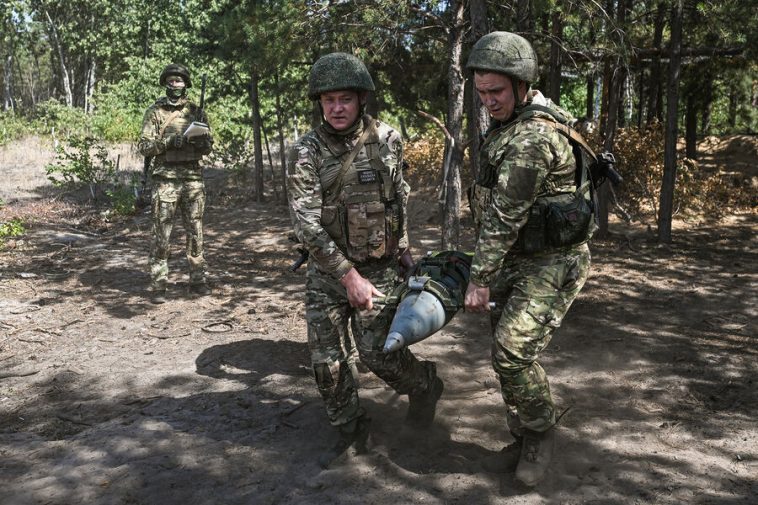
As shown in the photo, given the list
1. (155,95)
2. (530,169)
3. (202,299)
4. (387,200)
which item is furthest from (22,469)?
(155,95)

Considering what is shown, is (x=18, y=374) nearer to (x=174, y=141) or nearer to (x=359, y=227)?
(x=174, y=141)

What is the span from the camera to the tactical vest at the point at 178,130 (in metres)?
7.13

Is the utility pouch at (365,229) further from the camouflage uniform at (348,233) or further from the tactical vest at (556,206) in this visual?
the tactical vest at (556,206)

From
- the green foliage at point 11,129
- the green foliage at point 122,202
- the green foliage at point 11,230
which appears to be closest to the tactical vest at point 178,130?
the green foliage at point 11,230

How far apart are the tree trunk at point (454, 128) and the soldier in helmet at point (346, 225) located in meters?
3.27

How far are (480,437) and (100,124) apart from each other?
75.2 feet

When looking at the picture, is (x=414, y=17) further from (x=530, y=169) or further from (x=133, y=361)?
(x=530, y=169)

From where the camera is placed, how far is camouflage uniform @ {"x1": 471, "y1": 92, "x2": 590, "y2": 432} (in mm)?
3006

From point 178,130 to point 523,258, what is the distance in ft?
16.6

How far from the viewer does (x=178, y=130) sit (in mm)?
7219

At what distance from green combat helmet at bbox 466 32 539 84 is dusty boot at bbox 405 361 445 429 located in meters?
1.84

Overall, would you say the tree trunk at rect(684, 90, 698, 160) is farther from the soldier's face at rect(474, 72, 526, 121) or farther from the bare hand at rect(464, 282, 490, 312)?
the bare hand at rect(464, 282, 490, 312)

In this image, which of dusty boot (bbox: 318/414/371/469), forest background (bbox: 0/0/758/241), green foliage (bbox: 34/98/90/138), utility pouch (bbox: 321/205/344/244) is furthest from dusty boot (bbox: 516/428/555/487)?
green foliage (bbox: 34/98/90/138)

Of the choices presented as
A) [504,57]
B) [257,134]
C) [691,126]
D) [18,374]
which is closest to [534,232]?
[504,57]
